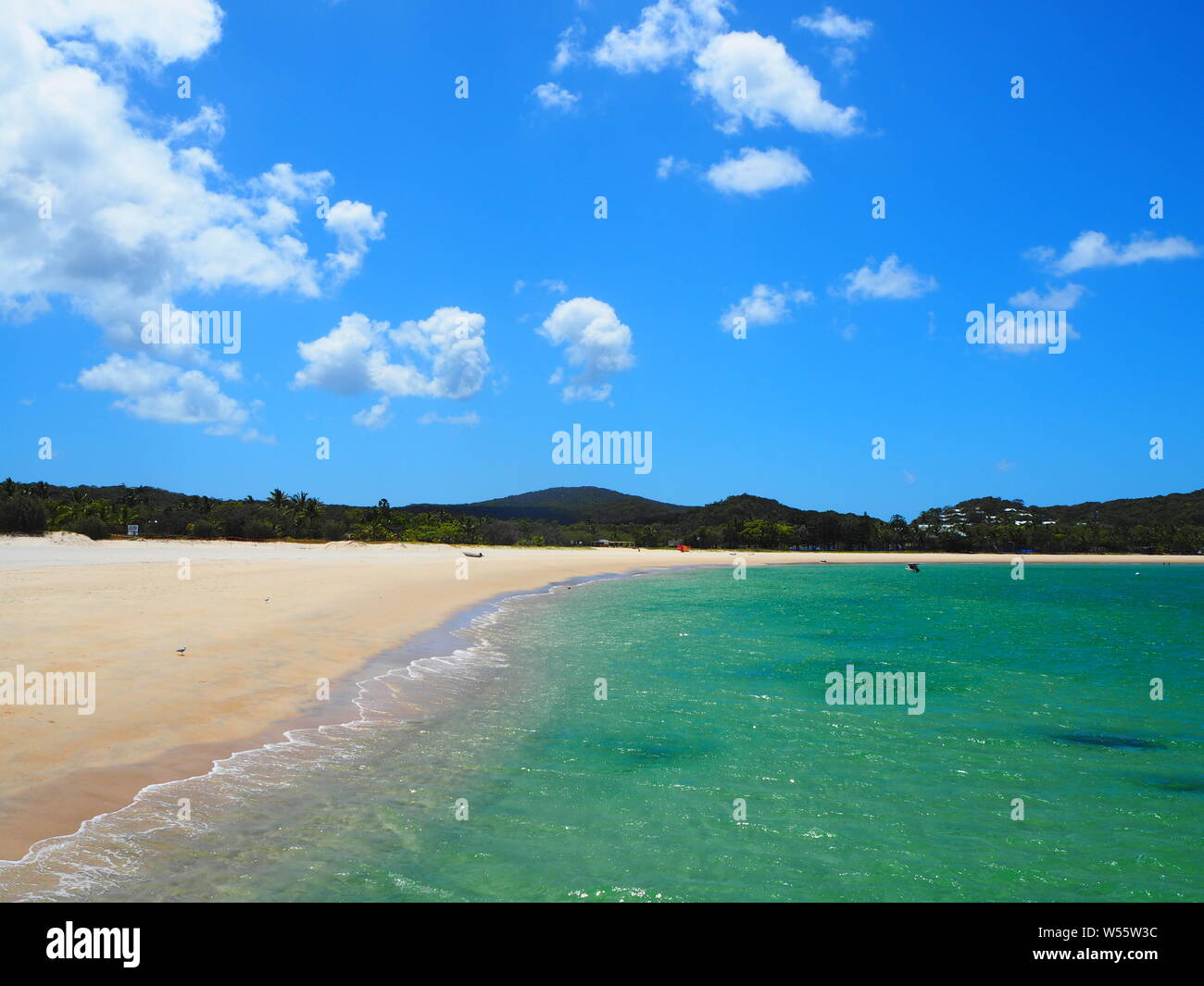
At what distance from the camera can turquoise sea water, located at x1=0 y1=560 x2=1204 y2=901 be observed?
713 centimetres

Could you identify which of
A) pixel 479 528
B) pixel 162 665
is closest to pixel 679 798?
pixel 162 665

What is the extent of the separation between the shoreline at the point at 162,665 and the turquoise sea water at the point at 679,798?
0.67 metres

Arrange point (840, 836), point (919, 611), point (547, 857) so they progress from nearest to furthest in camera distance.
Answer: point (547, 857) → point (840, 836) → point (919, 611)

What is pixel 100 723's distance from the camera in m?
10.2

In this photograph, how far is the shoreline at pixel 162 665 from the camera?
28.0 feet

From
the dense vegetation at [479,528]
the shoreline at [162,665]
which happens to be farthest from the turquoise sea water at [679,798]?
the dense vegetation at [479,528]

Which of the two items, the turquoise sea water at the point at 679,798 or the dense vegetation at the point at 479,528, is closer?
the turquoise sea water at the point at 679,798

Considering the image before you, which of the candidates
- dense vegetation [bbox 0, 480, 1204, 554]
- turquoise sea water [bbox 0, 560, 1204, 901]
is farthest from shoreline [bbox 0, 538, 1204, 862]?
dense vegetation [bbox 0, 480, 1204, 554]

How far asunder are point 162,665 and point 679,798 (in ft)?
34.5

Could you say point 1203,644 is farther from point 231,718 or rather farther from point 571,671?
point 231,718

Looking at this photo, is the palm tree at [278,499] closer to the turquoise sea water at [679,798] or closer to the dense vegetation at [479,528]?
the dense vegetation at [479,528]
